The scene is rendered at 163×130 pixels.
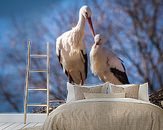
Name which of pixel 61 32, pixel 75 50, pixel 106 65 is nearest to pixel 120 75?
pixel 106 65

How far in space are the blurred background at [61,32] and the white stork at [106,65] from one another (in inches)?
11.8

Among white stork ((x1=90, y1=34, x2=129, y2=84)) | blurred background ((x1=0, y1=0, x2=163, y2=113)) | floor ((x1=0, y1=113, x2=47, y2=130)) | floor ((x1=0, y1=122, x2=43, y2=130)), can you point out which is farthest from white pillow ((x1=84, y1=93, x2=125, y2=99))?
floor ((x1=0, y1=113, x2=47, y2=130))

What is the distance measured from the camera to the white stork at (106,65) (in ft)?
18.4

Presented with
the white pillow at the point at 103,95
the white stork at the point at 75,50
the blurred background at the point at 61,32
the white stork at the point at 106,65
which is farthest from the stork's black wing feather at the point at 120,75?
the white pillow at the point at 103,95

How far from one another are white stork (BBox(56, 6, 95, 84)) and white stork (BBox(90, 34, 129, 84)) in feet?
0.61

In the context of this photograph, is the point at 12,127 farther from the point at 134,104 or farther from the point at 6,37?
the point at 134,104

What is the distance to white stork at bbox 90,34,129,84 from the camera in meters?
5.59

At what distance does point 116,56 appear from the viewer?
19.2 feet

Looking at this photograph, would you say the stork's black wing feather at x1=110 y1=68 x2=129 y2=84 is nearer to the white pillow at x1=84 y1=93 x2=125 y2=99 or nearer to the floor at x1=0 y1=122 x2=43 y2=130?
the white pillow at x1=84 y1=93 x2=125 y2=99

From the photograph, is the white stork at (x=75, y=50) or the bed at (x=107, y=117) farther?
the white stork at (x=75, y=50)

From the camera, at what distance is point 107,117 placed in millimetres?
3443

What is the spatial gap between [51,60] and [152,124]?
10.2 feet

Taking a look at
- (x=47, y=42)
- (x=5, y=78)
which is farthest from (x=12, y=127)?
(x=47, y=42)

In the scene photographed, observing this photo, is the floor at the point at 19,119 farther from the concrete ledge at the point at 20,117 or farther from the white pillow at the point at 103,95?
the white pillow at the point at 103,95
